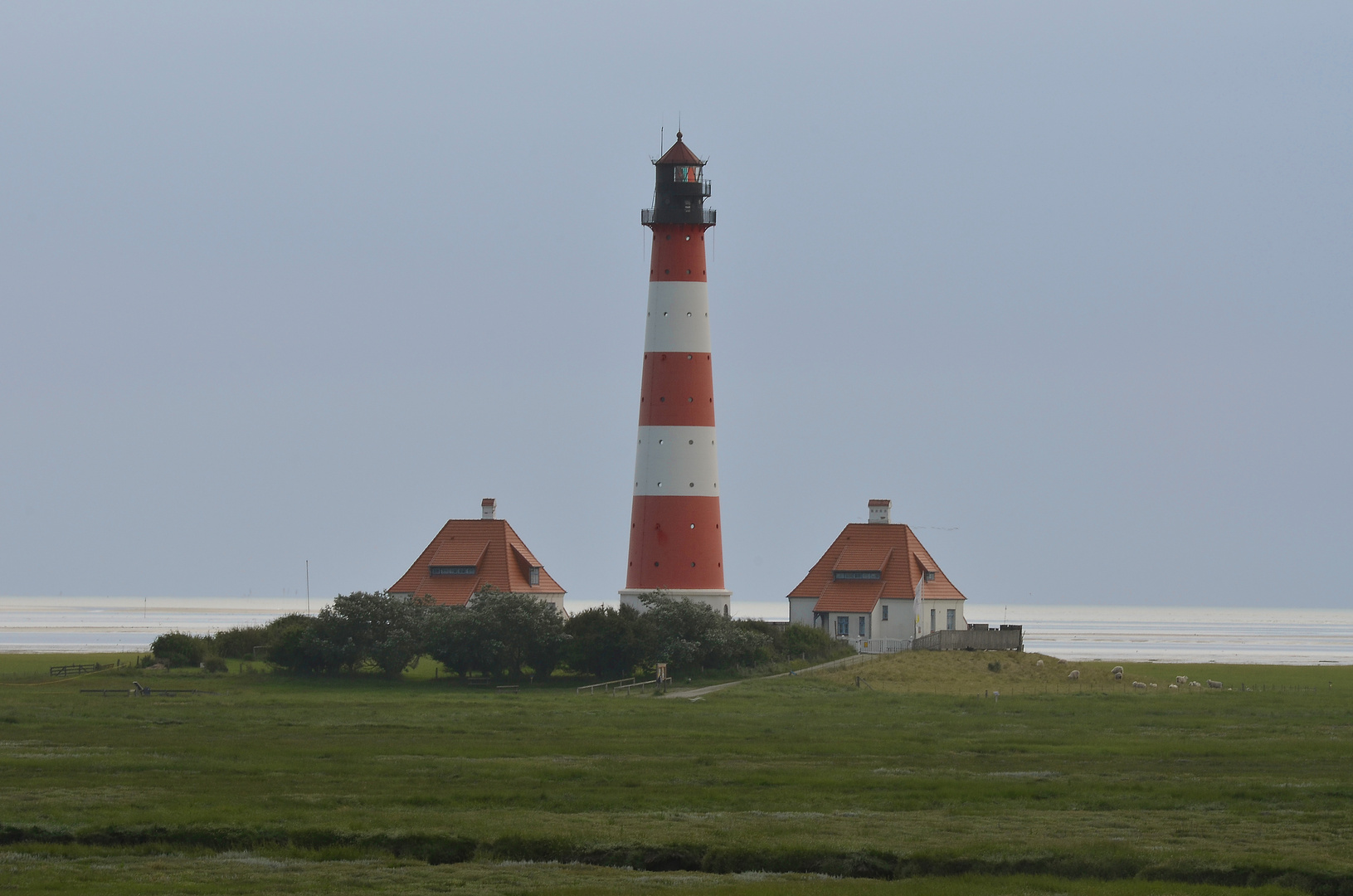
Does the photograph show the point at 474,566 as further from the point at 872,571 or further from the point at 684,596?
the point at 872,571

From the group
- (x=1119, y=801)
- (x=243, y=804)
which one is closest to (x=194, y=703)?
(x=243, y=804)

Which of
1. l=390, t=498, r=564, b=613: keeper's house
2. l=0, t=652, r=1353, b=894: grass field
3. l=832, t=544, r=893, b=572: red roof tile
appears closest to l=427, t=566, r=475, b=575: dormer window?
l=390, t=498, r=564, b=613: keeper's house

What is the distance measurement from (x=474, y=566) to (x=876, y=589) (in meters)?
16.9

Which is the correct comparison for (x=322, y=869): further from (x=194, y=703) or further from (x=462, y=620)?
(x=462, y=620)

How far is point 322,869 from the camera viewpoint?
2611 centimetres

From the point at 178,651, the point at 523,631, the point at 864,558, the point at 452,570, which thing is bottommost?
the point at 178,651

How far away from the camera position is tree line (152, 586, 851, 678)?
200 ft

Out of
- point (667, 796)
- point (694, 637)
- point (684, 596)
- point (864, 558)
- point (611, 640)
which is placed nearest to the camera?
point (667, 796)

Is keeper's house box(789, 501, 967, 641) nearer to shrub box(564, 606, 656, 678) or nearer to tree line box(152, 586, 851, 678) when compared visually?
tree line box(152, 586, 851, 678)

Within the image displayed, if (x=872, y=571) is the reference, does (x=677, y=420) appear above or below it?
above

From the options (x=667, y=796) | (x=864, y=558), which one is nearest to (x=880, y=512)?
(x=864, y=558)

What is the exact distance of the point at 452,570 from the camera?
7425cm

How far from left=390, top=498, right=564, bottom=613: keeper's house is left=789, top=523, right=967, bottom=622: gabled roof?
11.2m

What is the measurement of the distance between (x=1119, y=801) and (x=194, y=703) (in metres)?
28.5
